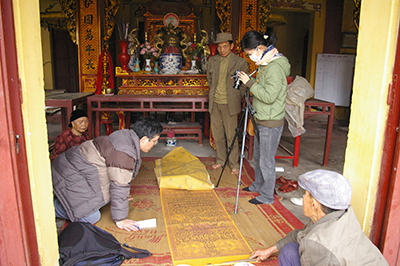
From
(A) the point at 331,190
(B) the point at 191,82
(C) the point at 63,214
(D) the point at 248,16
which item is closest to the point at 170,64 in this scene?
(B) the point at 191,82

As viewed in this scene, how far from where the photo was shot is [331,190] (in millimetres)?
1351

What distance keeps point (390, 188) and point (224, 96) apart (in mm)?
2456

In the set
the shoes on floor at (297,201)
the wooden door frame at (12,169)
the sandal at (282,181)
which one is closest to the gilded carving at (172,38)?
the sandal at (282,181)

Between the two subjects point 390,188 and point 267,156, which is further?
point 267,156

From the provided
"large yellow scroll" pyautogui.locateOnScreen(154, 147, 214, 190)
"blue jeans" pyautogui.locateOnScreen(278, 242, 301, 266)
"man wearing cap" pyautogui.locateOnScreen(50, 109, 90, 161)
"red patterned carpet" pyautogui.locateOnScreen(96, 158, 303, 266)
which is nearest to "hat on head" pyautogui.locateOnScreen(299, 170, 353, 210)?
"blue jeans" pyautogui.locateOnScreen(278, 242, 301, 266)

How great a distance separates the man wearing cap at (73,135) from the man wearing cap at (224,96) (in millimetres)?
1576

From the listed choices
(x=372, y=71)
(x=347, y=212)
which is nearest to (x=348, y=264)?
(x=347, y=212)

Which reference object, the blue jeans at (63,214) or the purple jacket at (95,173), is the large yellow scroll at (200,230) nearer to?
the purple jacket at (95,173)

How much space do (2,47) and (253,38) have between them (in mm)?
1923

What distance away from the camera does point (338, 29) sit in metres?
7.92

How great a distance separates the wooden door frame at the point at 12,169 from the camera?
51.5 inches

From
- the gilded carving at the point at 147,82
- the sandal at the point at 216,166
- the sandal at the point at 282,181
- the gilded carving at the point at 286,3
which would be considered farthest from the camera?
the gilded carving at the point at 286,3

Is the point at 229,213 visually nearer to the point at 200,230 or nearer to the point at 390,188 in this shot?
the point at 200,230

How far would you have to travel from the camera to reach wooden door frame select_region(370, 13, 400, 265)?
1.57 metres
